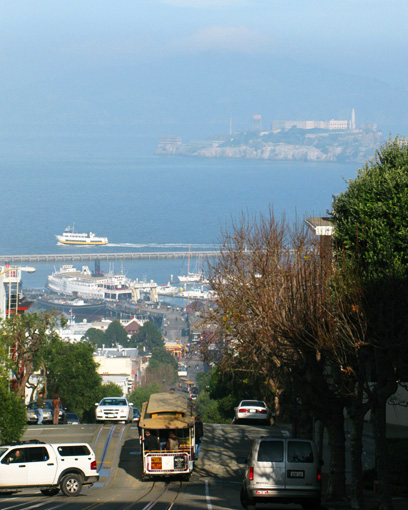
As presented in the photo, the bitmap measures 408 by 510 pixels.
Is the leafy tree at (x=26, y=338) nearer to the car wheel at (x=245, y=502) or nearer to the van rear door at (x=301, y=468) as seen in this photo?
the car wheel at (x=245, y=502)

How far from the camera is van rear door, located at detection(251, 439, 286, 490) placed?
17891mm

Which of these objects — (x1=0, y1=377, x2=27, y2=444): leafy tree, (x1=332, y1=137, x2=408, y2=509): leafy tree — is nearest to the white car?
(x1=0, y1=377, x2=27, y2=444): leafy tree

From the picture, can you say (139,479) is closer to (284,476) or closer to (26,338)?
(284,476)

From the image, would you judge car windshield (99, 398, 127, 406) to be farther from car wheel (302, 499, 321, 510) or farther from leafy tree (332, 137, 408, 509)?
car wheel (302, 499, 321, 510)

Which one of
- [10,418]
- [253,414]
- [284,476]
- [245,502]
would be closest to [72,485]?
[245,502]

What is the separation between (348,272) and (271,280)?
911cm

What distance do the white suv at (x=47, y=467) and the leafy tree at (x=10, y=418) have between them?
593 centimetres

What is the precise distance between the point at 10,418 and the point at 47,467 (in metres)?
6.79

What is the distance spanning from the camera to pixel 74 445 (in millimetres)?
22172

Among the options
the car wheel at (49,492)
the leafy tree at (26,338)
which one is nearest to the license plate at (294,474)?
the car wheel at (49,492)

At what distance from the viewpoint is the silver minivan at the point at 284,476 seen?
1786 cm

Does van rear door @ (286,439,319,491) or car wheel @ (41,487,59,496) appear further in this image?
car wheel @ (41,487,59,496)

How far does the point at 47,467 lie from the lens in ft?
71.2

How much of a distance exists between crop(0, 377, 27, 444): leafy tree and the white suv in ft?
19.5
